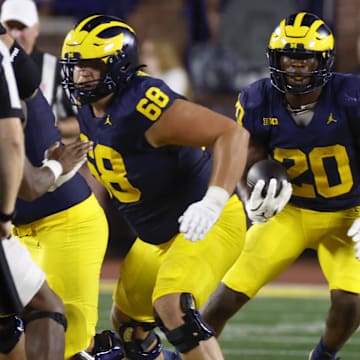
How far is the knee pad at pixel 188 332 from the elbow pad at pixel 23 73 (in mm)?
824

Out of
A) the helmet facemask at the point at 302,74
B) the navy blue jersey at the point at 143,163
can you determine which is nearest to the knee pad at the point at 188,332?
the navy blue jersey at the point at 143,163

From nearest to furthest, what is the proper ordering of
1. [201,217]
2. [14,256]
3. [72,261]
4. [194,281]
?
[14,256] < [201,217] < [194,281] < [72,261]

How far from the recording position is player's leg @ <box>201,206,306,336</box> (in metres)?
4.29

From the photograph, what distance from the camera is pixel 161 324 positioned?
377 cm

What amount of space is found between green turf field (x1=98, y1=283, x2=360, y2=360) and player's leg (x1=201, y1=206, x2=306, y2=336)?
79 cm

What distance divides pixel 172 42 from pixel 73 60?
5772mm

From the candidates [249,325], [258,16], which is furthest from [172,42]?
[249,325]

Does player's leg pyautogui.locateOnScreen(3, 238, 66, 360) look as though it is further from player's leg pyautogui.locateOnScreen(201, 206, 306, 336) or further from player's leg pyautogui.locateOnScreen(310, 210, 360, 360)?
player's leg pyautogui.locateOnScreen(310, 210, 360, 360)

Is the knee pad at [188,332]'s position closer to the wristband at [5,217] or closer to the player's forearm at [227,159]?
the player's forearm at [227,159]

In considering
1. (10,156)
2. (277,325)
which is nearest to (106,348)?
(10,156)

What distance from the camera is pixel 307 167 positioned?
4.35 meters

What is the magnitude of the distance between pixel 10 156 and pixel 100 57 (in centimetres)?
82

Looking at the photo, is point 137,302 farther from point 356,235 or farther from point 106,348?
point 356,235

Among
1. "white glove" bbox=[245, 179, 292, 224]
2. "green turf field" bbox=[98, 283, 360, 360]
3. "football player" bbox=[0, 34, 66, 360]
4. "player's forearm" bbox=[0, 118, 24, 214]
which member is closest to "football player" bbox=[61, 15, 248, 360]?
"white glove" bbox=[245, 179, 292, 224]
